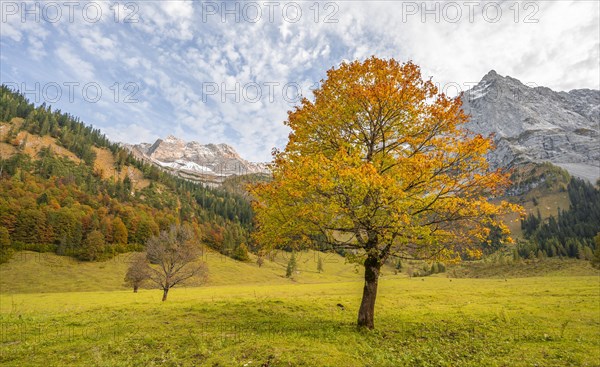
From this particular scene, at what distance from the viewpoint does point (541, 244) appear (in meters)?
164

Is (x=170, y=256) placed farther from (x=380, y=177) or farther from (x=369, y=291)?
(x=380, y=177)

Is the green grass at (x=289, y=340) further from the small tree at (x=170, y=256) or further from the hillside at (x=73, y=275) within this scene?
the hillside at (x=73, y=275)

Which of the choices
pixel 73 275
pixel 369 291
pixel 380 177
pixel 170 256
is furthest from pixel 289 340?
pixel 73 275

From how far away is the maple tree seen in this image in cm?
1282

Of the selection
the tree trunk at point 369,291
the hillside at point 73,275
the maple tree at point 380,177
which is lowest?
the hillside at point 73,275

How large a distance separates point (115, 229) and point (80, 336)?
130m

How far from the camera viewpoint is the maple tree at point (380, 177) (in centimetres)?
1282

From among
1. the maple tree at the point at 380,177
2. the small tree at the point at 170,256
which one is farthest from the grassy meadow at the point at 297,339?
the small tree at the point at 170,256

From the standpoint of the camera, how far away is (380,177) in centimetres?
1185

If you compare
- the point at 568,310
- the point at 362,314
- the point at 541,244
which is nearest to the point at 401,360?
the point at 362,314

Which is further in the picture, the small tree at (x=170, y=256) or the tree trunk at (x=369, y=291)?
the small tree at (x=170, y=256)

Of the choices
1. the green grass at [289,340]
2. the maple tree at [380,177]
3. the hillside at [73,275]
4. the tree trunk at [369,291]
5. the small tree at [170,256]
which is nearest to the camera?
the green grass at [289,340]

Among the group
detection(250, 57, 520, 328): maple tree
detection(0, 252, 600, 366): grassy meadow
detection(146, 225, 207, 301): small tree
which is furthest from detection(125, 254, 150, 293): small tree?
detection(250, 57, 520, 328): maple tree

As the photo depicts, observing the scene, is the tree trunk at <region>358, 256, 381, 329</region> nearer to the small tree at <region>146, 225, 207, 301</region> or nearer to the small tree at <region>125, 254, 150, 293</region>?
the small tree at <region>146, 225, 207, 301</region>
